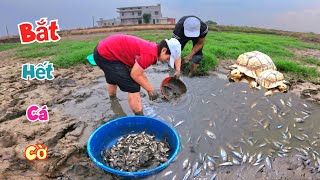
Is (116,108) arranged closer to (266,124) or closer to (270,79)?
(266,124)

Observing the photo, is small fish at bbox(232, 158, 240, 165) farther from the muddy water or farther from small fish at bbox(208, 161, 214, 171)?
small fish at bbox(208, 161, 214, 171)

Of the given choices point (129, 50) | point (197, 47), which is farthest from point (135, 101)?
point (197, 47)

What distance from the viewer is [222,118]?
17.1 ft

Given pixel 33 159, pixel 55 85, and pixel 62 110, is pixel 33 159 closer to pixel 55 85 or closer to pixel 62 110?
pixel 62 110

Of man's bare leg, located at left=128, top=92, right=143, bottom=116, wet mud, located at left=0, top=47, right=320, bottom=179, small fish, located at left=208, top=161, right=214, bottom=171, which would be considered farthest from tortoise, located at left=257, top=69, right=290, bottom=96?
man's bare leg, located at left=128, top=92, right=143, bottom=116

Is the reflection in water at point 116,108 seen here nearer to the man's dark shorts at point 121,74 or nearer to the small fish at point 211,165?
the man's dark shorts at point 121,74

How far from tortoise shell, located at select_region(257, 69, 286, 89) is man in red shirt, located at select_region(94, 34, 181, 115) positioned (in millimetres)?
2949

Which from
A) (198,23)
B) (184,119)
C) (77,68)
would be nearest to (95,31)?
(77,68)

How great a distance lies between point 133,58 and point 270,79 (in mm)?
3605

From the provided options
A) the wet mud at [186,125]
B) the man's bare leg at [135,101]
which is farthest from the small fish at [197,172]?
the man's bare leg at [135,101]

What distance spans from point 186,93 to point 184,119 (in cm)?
118

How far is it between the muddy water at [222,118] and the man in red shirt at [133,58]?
751mm

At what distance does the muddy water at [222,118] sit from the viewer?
4.32m

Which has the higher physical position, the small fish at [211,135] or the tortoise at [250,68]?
the tortoise at [250,68]
